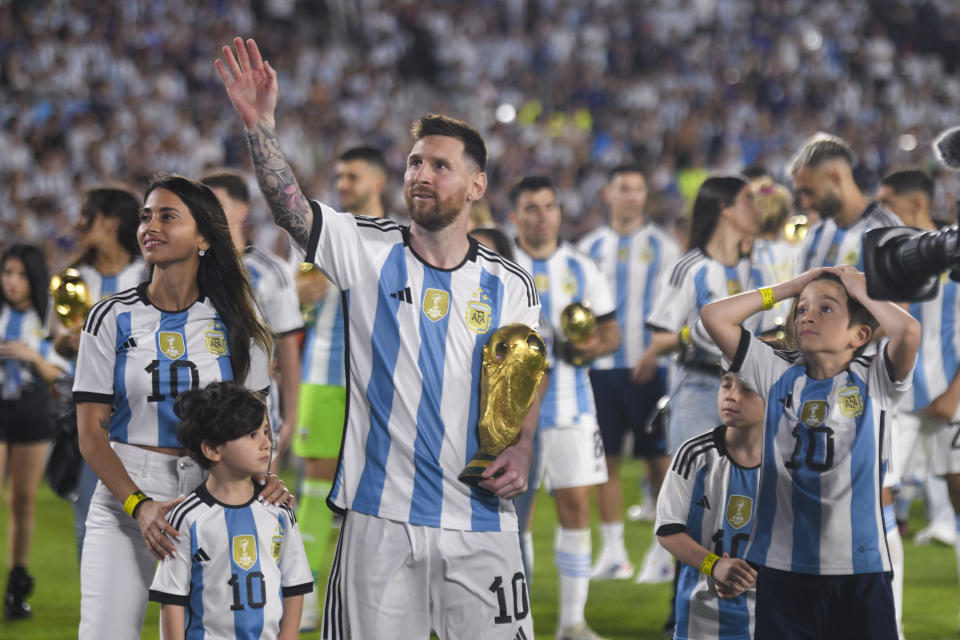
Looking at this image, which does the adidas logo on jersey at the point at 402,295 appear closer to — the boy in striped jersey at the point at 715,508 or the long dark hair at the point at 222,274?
the long dark hair at the point at 222,274

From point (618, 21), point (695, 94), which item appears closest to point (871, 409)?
point (695, 94)

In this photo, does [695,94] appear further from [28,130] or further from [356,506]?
[356,506]

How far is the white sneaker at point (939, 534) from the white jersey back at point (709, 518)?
16.6 ft

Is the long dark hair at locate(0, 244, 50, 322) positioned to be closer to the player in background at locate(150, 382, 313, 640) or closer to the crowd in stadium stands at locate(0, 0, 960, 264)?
the player in background at locate(150, 382, 313, 640)

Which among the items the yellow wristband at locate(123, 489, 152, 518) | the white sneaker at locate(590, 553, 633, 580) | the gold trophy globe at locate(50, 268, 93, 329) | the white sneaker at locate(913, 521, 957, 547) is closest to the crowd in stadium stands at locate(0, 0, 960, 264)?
the white sneaker at locate(913, 521, 957, 547)

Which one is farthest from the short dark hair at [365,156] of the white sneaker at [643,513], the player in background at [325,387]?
the white sneaker at [643,513]

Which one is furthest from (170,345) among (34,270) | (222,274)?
(34,270)

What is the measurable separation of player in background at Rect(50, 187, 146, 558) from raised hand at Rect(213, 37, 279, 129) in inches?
77.3

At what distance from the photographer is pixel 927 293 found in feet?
10.6

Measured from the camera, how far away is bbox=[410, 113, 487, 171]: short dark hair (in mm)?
3807

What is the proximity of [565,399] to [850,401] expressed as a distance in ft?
8.46

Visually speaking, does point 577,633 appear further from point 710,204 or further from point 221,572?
point 221,572

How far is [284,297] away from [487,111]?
16569mm

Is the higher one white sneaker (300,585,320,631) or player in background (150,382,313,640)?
player in background (150,382,313,640)
